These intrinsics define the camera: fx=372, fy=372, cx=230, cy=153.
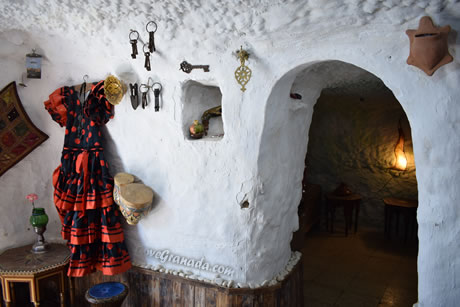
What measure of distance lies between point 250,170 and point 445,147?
1.03 meters

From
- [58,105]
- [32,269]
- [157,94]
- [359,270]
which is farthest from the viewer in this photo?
[359,270]

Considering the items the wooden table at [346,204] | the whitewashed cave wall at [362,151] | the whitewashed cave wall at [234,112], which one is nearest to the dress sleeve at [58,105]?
the whitewashed cave wall at [234,112]

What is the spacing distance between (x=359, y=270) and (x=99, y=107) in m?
3.07

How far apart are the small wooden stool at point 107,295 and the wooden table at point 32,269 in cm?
37

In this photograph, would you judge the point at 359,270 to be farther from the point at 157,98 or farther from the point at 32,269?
the point at 32,269

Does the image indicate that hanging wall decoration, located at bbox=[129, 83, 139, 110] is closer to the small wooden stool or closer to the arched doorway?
the small wooden stool

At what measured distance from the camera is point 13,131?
9.64 feet

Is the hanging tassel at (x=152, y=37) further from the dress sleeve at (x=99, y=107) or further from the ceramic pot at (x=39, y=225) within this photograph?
the ceramic pot at (x=39, y=225)

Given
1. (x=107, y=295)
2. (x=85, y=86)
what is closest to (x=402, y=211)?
(x=107, y=295)

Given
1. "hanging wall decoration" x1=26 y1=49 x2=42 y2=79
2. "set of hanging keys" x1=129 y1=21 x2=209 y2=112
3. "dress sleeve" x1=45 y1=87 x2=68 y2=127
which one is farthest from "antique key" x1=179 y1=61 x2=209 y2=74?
"hanging wall decoration" x1=26 y1=49 x2=42 y2=79

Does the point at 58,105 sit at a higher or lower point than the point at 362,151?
higher

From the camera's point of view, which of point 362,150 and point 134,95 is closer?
point 134,95

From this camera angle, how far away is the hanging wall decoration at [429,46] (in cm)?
160

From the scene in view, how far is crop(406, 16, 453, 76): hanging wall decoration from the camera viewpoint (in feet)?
5.24
